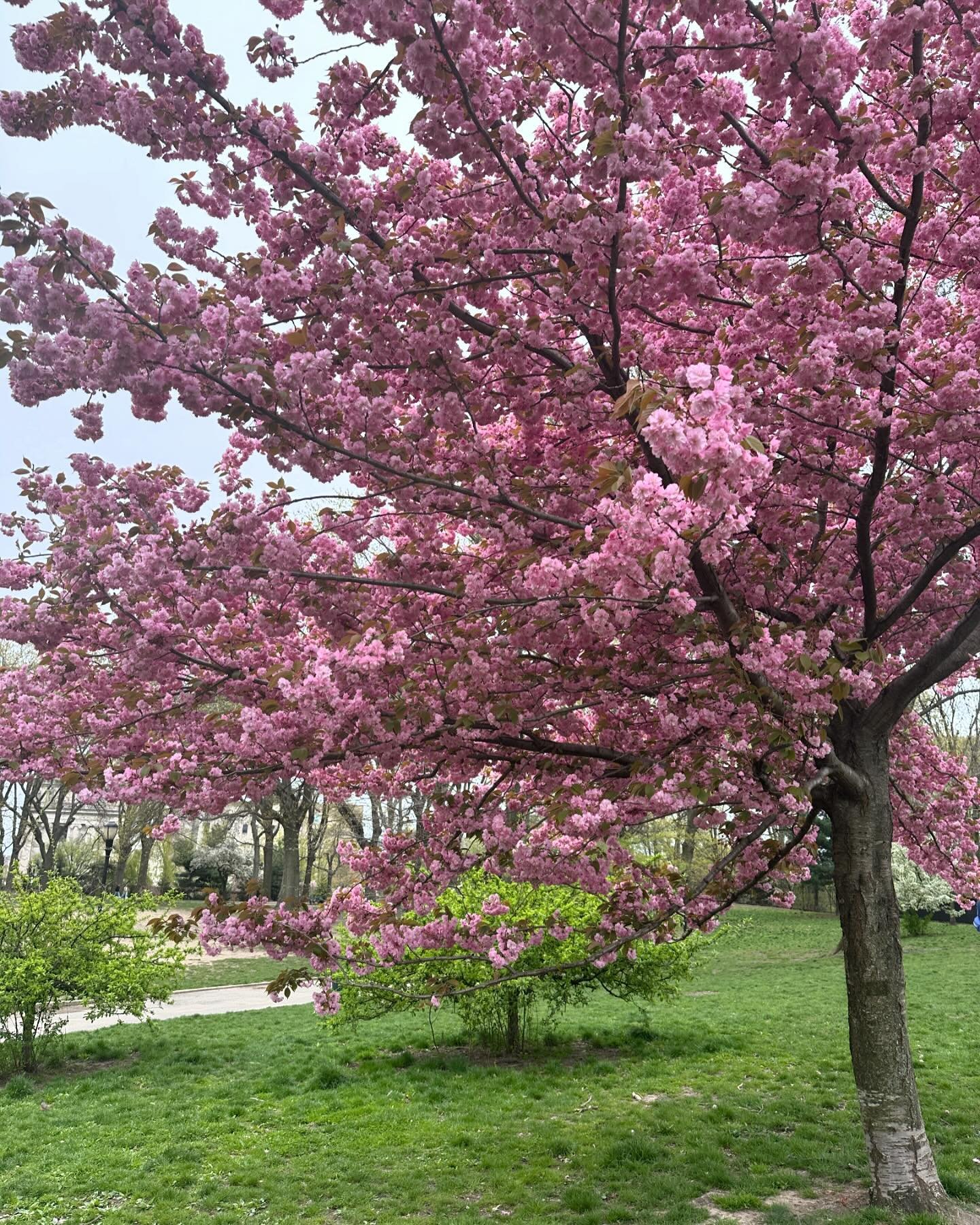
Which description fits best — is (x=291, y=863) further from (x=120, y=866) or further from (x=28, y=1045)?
(x=28, y=1045)

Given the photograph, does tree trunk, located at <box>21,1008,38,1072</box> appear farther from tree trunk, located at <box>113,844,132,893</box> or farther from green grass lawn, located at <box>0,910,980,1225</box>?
tree trunk, located at <box>113,844,132,893</box>

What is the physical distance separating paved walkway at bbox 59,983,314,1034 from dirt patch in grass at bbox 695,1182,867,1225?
8.45 metres

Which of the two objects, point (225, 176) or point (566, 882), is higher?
point (225, 176)

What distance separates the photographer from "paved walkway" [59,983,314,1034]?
12000 mm

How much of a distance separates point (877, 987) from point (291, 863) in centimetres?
2077

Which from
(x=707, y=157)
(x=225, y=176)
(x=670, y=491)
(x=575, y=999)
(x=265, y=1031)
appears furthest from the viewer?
(x=265, y=1031)

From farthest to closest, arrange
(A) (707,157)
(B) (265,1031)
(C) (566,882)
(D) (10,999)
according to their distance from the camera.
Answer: (B) (265,1031)
(D) (10,999)
(C) (566,882)
(A) (707,157)

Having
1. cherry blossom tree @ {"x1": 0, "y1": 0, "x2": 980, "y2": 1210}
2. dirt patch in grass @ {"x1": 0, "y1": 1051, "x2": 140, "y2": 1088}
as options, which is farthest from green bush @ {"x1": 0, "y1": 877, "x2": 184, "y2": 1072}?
cherry blossom tree @ {"x1": 0, "y1": 0, "x2": 980, "y2": 1210}

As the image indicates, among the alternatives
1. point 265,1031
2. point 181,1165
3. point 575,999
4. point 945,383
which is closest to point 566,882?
point 945,383

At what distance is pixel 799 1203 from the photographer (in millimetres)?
5074

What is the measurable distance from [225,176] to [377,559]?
2.28 meters

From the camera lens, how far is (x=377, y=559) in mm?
5277

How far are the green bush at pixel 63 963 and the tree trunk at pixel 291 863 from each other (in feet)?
42.7

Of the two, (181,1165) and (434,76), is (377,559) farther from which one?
(181,1165)
